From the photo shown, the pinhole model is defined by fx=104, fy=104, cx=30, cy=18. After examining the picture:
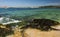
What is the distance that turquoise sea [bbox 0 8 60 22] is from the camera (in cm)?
123

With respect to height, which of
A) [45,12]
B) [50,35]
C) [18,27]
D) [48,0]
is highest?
[48,0]

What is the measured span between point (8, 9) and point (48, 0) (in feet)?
1.62

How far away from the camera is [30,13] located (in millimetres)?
1243

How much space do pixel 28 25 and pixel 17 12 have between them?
0.21 metres

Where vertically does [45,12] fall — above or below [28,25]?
above

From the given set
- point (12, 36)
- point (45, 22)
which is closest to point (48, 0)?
point (45, 22)

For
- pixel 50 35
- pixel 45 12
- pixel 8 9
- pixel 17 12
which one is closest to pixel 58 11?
pixel 45 12

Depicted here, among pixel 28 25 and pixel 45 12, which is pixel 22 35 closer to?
pixel 28 25

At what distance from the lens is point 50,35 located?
1175 millimetres

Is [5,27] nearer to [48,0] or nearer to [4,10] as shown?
[4,10]

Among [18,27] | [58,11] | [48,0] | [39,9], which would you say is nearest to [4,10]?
[18,27]

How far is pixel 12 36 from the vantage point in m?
1.17

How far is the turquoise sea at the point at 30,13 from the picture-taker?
4.03 ft

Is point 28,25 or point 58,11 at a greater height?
point 58,11
